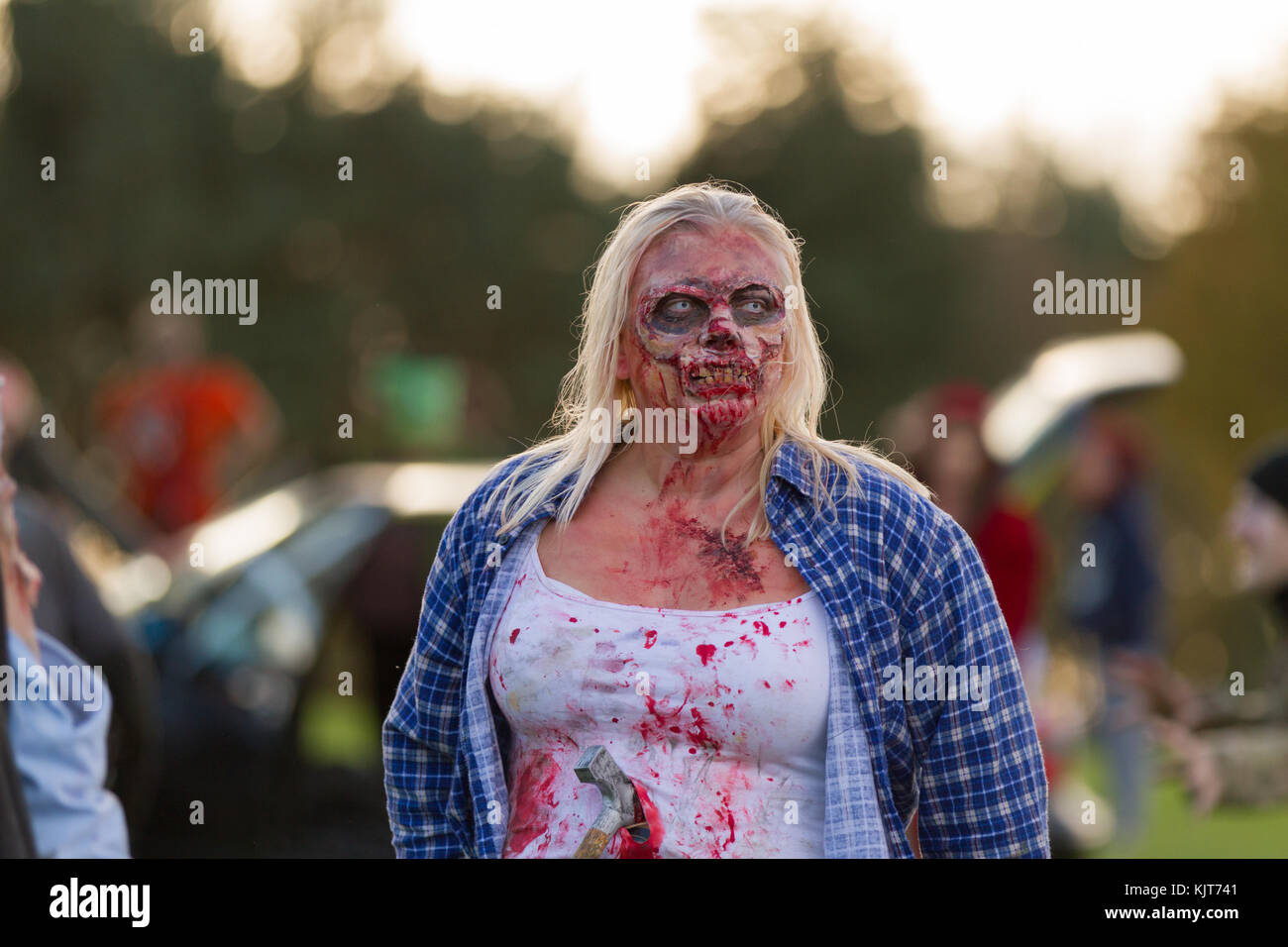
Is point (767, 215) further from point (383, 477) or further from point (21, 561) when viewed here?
point (383, 477)

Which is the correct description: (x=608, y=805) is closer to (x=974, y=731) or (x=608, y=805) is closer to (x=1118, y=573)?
(x=974, y=731)

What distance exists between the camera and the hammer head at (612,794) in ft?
9.05

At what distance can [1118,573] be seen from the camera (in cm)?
807

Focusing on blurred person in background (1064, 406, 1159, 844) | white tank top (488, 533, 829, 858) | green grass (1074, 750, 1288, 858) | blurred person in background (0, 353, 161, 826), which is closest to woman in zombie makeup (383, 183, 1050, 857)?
white tank top (488, 533, 829, 858)

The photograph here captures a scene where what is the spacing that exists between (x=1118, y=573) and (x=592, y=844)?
5.81 m

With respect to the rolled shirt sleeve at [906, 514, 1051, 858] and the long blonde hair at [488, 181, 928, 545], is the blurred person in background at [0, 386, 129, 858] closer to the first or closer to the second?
the long blonde hair at [488, 181, 928, 545]

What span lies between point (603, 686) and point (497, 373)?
2465cm

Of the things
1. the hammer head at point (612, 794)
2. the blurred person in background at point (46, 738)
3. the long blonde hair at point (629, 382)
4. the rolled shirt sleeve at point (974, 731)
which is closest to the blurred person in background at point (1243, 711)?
the rolled shirt sleeve at point (974, 731)

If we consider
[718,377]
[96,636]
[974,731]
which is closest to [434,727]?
[718,377]

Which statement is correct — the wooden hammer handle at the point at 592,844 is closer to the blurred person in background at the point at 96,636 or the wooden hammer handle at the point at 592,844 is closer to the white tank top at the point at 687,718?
the white tank top at the point at 687,718

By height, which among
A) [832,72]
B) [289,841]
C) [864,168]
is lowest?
[289,841]

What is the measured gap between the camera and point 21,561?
349 cm
